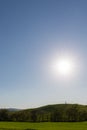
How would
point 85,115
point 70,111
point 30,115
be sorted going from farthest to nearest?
point 70,111, point 30,115, point 85,115

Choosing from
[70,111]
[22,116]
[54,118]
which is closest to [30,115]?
[22,116]

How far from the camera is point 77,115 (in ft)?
493

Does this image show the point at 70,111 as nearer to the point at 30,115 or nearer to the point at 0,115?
the point at 30,115

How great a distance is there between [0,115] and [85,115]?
160ft

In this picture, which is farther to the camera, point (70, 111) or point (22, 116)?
point (70, 111)

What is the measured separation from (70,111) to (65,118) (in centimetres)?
716

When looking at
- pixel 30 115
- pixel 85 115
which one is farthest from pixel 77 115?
pixel 30 115

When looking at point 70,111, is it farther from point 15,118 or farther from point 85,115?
point 15,118

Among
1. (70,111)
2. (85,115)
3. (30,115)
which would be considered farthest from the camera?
(70,111)

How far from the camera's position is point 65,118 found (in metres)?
157

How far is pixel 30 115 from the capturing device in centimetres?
15150

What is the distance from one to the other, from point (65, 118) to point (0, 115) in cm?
4025

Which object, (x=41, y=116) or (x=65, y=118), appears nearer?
(x=65, y=118)

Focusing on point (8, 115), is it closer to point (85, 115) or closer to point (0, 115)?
point (0, 115)
